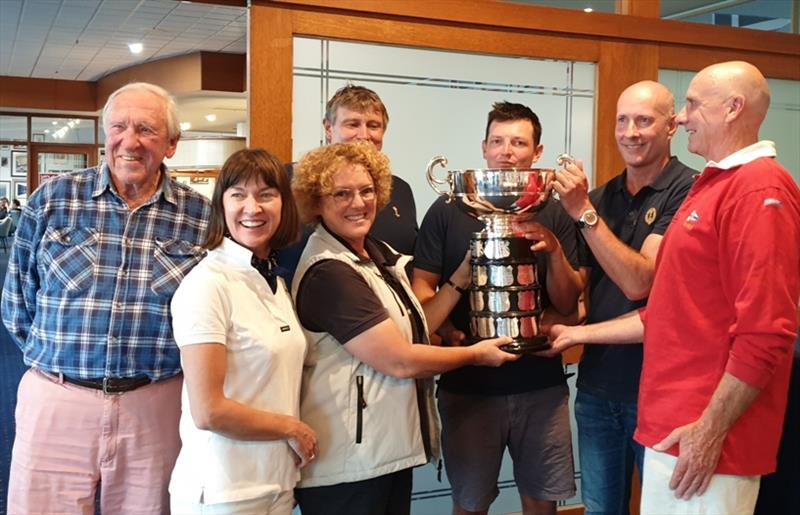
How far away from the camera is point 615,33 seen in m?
3.18

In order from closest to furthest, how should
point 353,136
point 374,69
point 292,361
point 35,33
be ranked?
1. point 292,361
2. point 353,136
3. point 374,69
4. point 35,33

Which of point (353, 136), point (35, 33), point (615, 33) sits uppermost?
point (35, 33)


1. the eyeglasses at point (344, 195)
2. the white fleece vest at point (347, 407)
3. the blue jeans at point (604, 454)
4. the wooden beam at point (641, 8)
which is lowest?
the blue jeans at point (604, 454)

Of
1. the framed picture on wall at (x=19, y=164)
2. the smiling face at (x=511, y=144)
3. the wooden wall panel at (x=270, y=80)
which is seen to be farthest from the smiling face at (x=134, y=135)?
the framed picture on wall at (x=19, y=164)

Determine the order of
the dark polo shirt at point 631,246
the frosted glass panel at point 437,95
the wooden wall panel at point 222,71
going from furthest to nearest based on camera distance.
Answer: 1. the wooden wall panel at point 222,71
2. the frosted glass panel at point 437,95
3. the dark polo shirt at point 631,246

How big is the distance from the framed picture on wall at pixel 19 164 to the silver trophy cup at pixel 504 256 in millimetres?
15139

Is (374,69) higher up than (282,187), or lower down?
higher up

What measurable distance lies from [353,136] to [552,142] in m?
1.13

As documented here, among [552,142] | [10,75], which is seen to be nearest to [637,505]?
[552,142]

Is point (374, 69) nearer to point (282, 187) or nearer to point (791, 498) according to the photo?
point (282, 187)

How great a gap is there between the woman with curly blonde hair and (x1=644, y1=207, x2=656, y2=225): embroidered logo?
69 cm

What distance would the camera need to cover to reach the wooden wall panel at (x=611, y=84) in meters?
3.19

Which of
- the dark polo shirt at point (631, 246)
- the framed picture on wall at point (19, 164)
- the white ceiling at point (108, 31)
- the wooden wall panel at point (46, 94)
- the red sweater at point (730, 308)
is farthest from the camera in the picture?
the framed picture on wall at point (19, 164)

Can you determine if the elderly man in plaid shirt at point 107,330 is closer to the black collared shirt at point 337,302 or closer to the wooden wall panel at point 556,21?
the black collared shirt at point 337,302
